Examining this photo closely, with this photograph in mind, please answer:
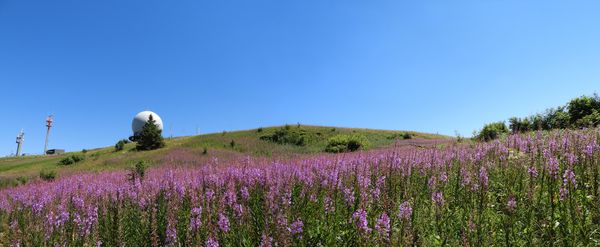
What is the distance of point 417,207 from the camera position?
543 cm

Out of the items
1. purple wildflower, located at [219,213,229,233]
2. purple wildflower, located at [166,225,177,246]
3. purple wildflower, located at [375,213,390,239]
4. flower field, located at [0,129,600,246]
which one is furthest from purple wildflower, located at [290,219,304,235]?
purple wildflower, located at [166,225,177,246]

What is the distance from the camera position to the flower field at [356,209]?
165 inches

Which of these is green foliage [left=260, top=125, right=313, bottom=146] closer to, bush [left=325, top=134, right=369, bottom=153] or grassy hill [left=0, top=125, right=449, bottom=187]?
grassy hill [left=0, top=125, right=449, bottom=187]

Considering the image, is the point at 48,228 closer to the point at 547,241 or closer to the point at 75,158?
the point at 547,241

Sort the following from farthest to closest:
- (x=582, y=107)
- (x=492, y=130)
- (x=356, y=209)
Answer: (x=492, y=130), (x=582, y=107), (x=356, y=209)

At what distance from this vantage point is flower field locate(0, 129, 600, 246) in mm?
4201

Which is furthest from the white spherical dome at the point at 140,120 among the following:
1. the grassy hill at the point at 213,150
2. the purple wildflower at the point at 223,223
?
the purple wildflower at the point at 223,223

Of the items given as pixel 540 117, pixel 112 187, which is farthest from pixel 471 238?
pixel 540 117

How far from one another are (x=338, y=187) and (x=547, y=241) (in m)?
2.90

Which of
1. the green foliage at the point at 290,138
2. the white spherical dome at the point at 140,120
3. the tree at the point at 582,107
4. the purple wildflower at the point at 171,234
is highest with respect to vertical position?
the white spherical dome at the point at 140,120

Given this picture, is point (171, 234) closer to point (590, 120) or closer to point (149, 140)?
point (590, 120)

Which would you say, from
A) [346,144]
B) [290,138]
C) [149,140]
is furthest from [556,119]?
[149,140]

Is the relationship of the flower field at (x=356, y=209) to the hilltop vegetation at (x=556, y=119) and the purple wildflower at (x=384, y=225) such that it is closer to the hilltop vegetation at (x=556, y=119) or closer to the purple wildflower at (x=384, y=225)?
the purple wildflower at (x=384, y=225)

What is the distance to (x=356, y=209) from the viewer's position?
5.30 metres
